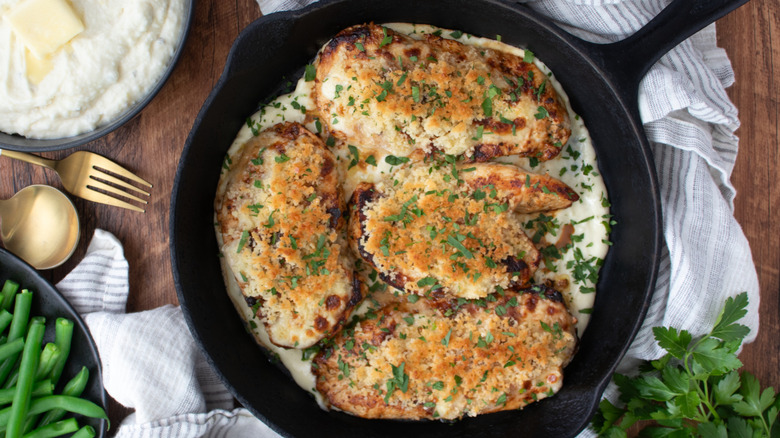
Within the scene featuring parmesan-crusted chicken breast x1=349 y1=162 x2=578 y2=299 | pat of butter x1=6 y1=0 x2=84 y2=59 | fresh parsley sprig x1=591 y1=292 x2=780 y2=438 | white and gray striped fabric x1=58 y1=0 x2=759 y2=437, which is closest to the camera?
pat of butter x1=6 y1=0 x2=84 y2=59

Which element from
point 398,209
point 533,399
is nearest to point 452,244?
point 398,209

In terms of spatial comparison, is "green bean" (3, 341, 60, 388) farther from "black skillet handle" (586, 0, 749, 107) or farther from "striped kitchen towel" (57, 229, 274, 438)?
"black skillet handle" (586, 0, 749, 107)

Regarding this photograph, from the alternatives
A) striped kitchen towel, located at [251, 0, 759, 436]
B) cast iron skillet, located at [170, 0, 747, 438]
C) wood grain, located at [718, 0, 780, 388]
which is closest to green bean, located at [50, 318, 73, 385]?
cast iron skillet, located at [170, 0, 747, 438]

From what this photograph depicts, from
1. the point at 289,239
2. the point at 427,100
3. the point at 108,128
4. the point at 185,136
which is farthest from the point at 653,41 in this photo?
the point at 108,128

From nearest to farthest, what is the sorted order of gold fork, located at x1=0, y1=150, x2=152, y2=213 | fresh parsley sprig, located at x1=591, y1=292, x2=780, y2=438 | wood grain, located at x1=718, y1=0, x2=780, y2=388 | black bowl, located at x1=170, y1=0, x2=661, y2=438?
black bowl, located at x1=170, y1=0, x2=661, y2=438 < fresh parsley sprig, located at x1=591, y1=292, x2=780, y2=438 < gold fork, located at x1=0, y1=150, x2=152, y2=213 < wood grain, located at x1=718, y1=0, x2=780, y2=388

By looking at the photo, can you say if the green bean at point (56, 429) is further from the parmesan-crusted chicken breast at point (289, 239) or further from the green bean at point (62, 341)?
the parmesan-crusted chicken breast at point (289, 239)

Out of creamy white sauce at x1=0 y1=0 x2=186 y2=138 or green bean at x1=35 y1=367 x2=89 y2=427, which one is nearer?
creamy white sauce at x1=0 y1=0 x2=186 y2=138

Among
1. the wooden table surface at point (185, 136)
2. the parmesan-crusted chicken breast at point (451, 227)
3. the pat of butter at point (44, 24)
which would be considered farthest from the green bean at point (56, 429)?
the pat of butter at point (44, 24)
